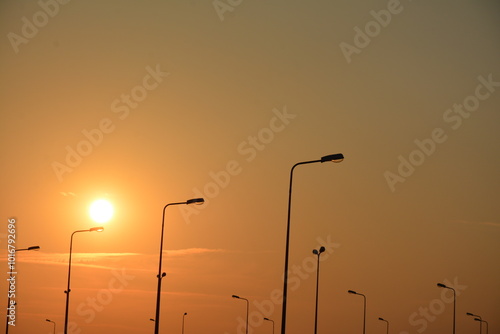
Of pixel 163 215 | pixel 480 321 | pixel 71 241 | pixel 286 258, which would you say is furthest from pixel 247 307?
pixel 286 258

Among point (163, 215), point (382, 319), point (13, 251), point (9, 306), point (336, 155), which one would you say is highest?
point (336, 155)

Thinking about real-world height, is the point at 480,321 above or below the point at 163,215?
below

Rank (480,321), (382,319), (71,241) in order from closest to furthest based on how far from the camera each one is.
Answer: (71,241), (480,321), (382,319)

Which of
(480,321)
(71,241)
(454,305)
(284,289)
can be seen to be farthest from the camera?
(480,321)

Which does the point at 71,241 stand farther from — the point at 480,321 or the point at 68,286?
the point at 480,321

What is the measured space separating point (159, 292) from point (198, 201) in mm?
7481

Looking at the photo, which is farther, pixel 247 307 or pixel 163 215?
pixel 247 307

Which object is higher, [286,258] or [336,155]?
[336,155]

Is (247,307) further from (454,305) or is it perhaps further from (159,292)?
(159,292)

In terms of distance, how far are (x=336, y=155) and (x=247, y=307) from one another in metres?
86.2

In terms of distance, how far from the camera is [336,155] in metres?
38.8

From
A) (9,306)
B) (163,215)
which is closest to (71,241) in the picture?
(9,306)

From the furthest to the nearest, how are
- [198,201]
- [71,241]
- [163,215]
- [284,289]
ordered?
[71,241] < [163,215] < [198,201] < [284,289]

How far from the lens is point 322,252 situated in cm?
6191
